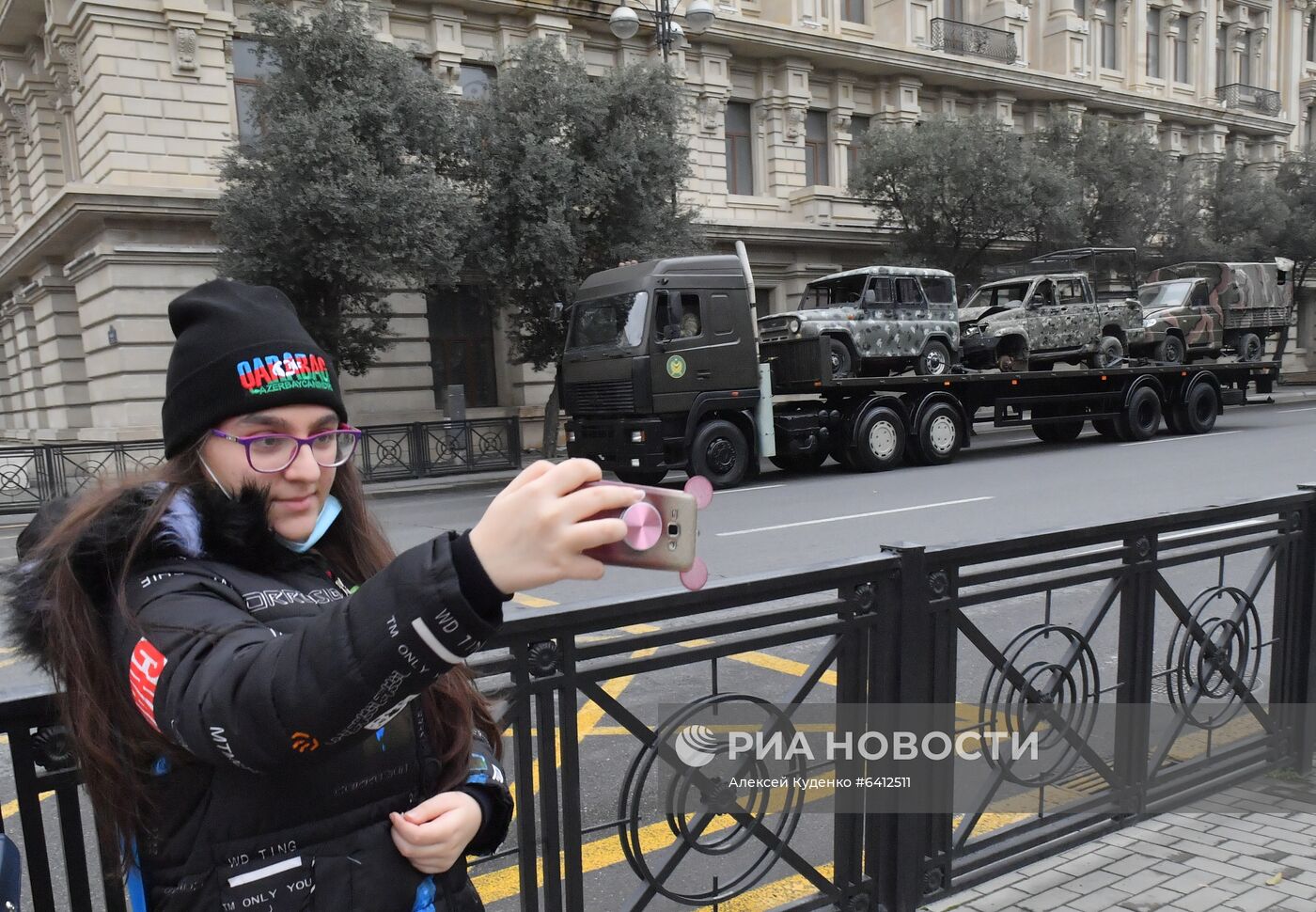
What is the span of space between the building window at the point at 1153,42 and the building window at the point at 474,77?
91.4 feet

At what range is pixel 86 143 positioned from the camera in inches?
766

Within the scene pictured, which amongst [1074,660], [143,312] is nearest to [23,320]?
[143,312]

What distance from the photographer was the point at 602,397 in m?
13.9

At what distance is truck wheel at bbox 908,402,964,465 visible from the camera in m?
15.7

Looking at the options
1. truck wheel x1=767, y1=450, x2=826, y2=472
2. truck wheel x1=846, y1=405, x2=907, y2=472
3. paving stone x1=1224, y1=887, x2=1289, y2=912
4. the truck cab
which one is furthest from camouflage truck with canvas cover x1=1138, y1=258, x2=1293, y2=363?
paving stone x1=1224, y1=887, x2=1289, y2=912

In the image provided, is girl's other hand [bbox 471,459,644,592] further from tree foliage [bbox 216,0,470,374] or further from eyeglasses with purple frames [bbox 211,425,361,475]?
tree foliage [bbox 216,0,470,374]

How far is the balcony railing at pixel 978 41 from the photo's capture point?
3012cm

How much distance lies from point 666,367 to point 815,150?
17345mm

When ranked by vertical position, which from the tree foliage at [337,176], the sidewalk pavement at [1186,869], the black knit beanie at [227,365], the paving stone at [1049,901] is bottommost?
the sidewalk pavement at [1186,869]

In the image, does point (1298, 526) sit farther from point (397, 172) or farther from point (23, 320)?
point (23, 320)

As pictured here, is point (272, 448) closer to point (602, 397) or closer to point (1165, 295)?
point (602, 397)

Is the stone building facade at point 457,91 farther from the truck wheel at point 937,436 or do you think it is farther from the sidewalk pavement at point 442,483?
the truck wheel at point 937,436

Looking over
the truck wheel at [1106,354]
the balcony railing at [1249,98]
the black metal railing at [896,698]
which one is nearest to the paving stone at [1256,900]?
the black metal railing at [896,698]

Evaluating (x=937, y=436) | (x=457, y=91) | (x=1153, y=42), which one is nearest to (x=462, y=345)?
(x=457, y=91)
